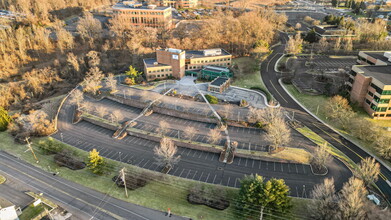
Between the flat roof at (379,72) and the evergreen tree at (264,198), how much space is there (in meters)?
44.1

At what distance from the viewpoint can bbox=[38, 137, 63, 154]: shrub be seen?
59.6 meters

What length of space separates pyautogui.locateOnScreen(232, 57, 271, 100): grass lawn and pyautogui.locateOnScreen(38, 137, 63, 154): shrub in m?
56.3

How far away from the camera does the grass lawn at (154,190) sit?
147 feet

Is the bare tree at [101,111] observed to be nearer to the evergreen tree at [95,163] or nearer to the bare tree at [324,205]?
the evergreen tree at [95,163]

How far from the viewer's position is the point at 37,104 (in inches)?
3278

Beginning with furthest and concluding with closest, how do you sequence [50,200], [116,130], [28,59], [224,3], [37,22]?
[224,3], [37,22], [28,59], [116,130], [50,200]

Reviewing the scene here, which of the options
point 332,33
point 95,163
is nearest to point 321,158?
point 95,163

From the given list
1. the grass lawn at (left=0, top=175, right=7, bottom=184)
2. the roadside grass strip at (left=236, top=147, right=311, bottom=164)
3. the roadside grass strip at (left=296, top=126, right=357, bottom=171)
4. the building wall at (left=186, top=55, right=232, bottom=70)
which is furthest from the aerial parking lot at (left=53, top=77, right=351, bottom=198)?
the grass lawn at (left=0, top=175, right=7, bottom=184)

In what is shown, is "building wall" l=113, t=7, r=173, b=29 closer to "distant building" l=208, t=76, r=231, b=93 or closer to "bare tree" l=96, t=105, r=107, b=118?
"distant building" l=208, t=76, r=231, b=93

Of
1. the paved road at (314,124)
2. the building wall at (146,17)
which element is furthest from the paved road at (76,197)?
the building wall at (146,17)

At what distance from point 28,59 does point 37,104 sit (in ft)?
141

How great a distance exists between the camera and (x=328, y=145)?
5997 cm

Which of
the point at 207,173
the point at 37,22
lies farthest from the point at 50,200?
the point at 37,22

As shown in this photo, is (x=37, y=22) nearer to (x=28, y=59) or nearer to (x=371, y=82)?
(x=28, y=59)
